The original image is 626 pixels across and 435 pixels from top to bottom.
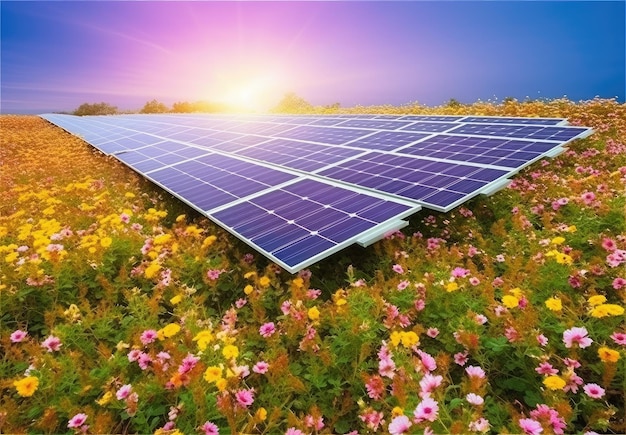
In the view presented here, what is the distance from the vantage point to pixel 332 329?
4312mm

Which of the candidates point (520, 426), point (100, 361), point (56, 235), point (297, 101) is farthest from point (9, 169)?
point (297, 101)

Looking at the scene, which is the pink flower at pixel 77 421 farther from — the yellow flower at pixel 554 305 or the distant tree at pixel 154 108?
the distant tree at pixel 154 108

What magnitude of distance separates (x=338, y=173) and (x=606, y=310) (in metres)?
4.72

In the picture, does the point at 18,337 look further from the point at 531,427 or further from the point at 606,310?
the point at 606,310

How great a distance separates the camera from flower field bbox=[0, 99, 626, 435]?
3.23 m

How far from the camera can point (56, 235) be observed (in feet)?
20.5

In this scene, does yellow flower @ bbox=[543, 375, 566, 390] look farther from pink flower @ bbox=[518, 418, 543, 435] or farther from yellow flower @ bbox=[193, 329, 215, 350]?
yellow flower @ bbox=[193, 329, 215, 350]

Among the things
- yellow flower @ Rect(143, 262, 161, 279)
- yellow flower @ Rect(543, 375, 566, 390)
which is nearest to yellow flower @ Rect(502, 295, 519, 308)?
yellow flower @ Rect(543, 375, 566, 390)

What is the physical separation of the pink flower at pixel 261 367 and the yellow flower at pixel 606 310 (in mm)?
2921

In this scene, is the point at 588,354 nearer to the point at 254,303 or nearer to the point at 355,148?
the point at 254,303

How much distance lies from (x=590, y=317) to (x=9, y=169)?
1622 cm

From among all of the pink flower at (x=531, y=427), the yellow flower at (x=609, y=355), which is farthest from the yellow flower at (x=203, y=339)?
the yellow flower at (x=609, y=355)

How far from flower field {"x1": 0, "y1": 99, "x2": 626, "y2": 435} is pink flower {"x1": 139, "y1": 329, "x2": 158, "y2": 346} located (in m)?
0.02

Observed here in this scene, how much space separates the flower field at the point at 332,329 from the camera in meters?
3.23
